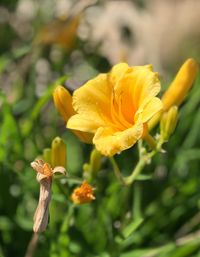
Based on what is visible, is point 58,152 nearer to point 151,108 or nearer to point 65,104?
point 65,104

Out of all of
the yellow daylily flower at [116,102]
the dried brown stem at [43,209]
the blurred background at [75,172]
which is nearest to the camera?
the dried brown stem at [43,209]

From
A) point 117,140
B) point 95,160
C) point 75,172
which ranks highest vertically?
point 117,140

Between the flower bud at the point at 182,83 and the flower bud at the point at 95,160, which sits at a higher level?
the flower bud at the point at 182,83

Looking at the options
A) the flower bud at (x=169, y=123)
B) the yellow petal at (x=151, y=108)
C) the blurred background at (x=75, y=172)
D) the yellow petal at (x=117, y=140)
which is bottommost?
the blurred background at (x=75, y=172)

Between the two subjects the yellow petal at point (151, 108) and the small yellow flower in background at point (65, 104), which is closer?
the yellow petal at point (151, 108)

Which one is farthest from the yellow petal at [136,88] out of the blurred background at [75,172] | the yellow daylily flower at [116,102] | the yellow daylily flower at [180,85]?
the blurred background at [75,172]

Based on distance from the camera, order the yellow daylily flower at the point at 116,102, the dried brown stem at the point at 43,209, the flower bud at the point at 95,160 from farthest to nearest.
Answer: the flower bud at the point at 95,160, the yellow daylily flower at the point at 116,102, the dried brown stem at the point at 43,209

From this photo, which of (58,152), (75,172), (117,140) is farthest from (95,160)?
(75,172)

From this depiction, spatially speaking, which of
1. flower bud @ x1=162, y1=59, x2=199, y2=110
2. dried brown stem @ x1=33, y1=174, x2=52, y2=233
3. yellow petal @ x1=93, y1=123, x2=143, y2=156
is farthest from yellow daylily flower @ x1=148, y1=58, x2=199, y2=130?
dried brown stem @ x1=33, y1=174, x2=52, y2=233

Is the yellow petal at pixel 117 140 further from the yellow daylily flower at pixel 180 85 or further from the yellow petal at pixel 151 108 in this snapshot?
the yellow daylily flower at pixel 180 85
